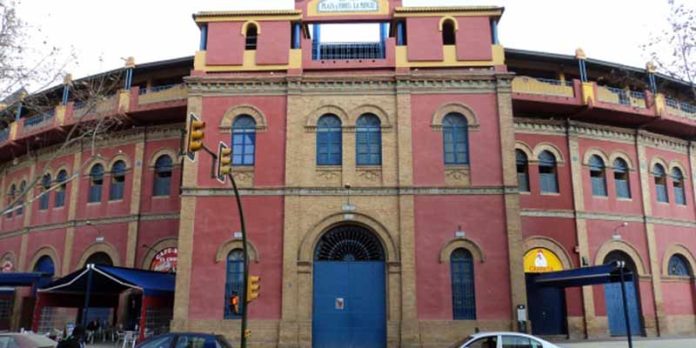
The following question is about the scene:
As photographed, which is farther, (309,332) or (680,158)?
(680,158)

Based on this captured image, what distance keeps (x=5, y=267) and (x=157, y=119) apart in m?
11.9

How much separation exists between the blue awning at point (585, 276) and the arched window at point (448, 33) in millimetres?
9590

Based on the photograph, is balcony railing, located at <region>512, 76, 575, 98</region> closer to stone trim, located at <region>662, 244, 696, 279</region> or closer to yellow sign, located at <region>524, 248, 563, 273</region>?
yellow sign, located at <region>524, 248, 563, 273</region>

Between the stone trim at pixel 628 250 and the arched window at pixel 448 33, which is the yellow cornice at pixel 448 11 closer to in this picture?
the arched window at pixel 448 33

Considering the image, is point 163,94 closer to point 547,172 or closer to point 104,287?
point 104,287

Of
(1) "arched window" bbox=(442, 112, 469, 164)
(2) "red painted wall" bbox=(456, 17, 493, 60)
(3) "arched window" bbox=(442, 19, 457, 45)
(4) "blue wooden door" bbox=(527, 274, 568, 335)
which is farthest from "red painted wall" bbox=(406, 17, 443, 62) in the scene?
(4) "blue wooden door" bbox=(527, 274, 568, 335)

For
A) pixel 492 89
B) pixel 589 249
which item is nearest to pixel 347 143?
pixel 492 89

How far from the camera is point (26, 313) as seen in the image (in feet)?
88.3

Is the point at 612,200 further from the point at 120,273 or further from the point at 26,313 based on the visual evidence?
the point at 26,313

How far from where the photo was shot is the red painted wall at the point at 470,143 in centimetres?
2066

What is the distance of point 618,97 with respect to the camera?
26.0 metres

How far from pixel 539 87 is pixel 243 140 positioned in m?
13.0

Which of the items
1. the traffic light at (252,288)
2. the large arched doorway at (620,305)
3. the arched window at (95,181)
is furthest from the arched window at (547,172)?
the arched window at (95,181)

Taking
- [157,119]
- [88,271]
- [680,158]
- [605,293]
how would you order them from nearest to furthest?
[88,271]
[605,293]
[157,119]
[680,158]
